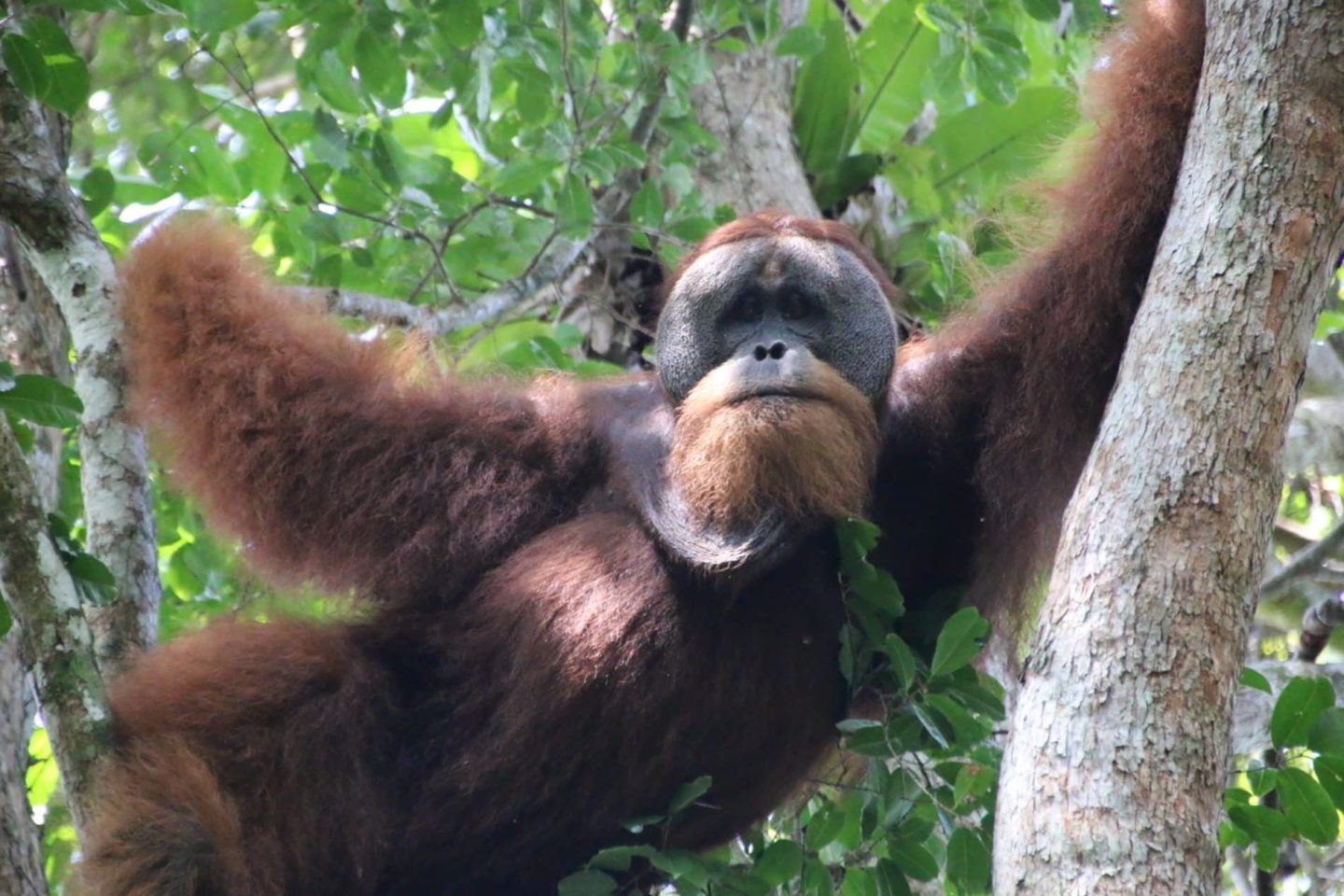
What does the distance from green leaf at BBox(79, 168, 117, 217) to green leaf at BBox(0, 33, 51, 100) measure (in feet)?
3.35

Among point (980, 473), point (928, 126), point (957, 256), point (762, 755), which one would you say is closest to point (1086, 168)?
point (980, 473)

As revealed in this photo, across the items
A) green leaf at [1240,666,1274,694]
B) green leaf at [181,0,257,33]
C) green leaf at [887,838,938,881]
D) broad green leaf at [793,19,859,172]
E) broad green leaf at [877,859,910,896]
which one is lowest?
broad green leaf at [877,859,910,896]

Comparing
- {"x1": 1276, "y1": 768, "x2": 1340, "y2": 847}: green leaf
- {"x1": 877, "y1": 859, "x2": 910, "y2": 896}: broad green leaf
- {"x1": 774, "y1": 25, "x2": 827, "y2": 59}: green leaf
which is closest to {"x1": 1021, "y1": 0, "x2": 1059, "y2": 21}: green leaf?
{"x1": 774, "y1": 25, "x2": 827, "y2": 59}: green leaf

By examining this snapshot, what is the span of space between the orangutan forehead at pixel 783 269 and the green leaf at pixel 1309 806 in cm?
150

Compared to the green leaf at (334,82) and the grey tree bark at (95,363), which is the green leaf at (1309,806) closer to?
the grey tree bark at (95,363)

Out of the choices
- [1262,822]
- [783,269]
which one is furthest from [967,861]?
[783,269]

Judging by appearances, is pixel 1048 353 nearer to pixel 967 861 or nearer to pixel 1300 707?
pixel 1300 707

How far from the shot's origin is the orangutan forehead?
3785 millimetres

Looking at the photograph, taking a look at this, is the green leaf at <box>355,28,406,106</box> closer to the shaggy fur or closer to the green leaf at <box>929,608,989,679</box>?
the shaggy fur

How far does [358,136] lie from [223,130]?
3039mm

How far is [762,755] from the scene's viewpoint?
356cm

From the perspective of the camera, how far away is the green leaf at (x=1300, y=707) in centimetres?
299

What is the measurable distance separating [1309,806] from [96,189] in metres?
3.54

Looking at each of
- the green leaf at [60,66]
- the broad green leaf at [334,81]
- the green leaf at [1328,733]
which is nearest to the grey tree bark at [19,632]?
the green leaf at [60,66]
